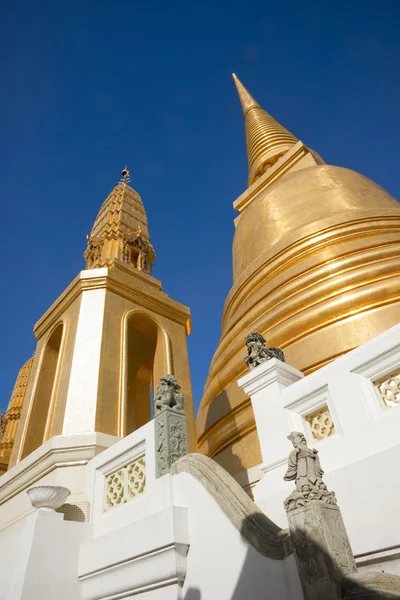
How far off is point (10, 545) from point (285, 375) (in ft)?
10.4

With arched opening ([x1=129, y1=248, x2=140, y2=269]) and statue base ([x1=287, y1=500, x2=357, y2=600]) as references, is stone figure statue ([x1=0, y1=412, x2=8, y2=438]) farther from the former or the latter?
statue base ([x1=287, y1=500, x2=357, y2=600])

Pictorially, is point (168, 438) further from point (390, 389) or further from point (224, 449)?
point (224, 449)

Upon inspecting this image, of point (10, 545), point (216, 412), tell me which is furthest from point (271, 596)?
point (216, 412)

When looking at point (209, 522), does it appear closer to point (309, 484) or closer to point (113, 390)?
point (309, 484)

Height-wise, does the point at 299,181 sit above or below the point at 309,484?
above

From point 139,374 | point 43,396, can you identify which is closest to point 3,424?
point 139,374

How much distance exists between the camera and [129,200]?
15.1 m

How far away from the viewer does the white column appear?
6.43 metres

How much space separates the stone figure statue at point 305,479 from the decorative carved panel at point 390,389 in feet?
3.12

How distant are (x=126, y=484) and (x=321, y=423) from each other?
214 centimetres

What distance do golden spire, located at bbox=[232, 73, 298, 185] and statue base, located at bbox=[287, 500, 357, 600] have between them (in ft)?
50.4

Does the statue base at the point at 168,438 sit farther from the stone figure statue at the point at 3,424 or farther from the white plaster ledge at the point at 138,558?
the stone figure statue at the point at 3,424

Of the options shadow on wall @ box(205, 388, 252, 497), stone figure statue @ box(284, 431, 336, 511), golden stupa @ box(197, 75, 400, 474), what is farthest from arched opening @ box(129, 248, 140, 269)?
stone figure statue @ box(284, 431, 336, 511)

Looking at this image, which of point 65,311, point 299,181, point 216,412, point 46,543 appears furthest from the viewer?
point 299,181
